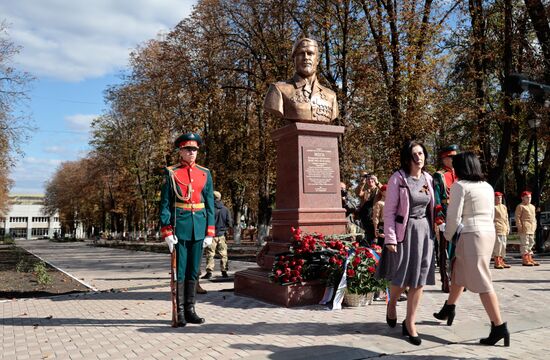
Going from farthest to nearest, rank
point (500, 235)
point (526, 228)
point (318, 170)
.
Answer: point (526, 228) < point (500, 235) < point (318, 170)

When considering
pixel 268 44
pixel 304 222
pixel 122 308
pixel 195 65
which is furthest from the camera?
pixel 195 65

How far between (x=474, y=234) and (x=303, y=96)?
14.6ft

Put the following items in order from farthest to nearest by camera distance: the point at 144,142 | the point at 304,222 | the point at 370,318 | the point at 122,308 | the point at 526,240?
1. the point at 144,142
2. the point at 526,240
3. the point at 304,222
4. the point at 122,308
5. the point at 370,318

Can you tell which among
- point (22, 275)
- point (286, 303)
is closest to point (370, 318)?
point (286, 303)

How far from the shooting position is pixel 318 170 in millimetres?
8289

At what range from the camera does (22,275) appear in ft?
45.2

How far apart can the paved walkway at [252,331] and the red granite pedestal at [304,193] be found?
2.50 feet

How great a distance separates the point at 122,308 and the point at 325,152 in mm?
4048

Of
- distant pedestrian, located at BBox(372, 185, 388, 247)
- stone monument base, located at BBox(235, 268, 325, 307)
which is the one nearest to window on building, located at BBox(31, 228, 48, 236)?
distant pedestrian, located at BBox(372, 185, 388, 247)

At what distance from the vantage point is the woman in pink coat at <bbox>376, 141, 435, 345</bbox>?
16.9ft

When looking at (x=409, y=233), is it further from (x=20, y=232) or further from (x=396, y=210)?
(x=20, y=232)

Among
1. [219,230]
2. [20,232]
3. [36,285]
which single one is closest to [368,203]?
[219,230]

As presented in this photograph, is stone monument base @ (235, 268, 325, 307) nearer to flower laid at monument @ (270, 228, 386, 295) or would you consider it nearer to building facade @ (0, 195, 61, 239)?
flower laid at monument @ (270, 228, 386, 295)

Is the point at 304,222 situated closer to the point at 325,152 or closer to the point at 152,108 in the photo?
the point at 325,152
